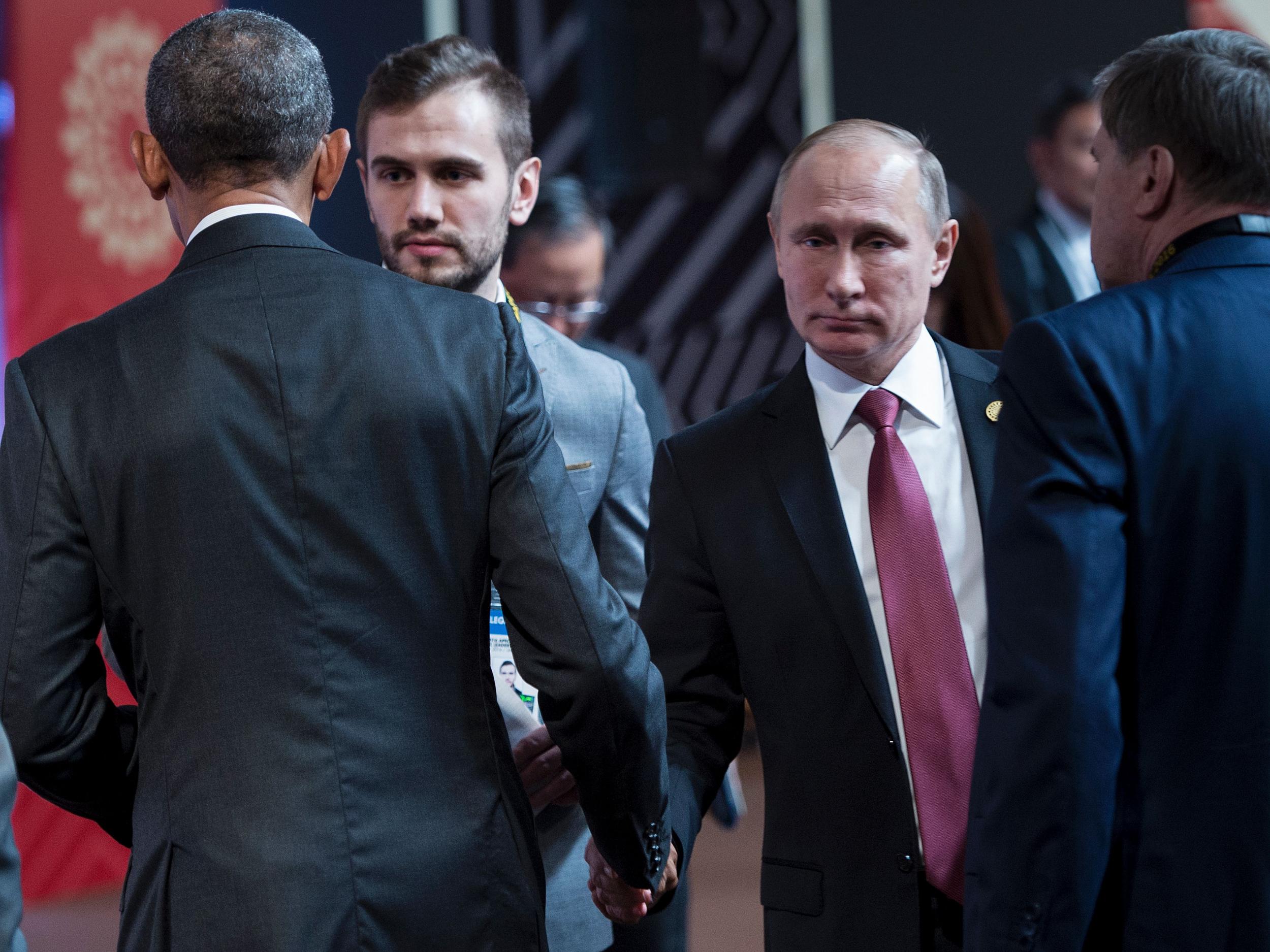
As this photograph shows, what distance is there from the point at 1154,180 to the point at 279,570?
1020mm

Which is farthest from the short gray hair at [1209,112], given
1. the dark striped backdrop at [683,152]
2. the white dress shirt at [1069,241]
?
the dark striped backdrop at [683,152]

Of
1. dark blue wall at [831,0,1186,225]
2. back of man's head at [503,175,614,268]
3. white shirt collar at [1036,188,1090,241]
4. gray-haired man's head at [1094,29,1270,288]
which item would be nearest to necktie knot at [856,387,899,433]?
gray-haired man's head at [1094,29,1270,288]

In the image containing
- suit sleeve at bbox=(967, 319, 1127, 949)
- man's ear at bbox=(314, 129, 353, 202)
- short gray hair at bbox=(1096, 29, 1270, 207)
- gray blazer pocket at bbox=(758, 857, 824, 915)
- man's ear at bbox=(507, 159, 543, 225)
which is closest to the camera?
suit sleeve at bbox=(967, 319, 1127, 949)

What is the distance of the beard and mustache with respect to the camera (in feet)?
7.16

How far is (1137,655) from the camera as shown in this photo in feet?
4.72

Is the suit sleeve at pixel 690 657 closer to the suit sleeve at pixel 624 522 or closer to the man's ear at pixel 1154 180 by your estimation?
the suit sleeve at pixel 624 522

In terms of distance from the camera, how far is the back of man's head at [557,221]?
3.47 metres

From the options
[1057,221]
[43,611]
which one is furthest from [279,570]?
[1057,221]

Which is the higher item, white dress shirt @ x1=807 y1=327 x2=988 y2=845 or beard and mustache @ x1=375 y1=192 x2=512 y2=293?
beard and mustache @ x1=375 y1=192 x2=512 y2=293

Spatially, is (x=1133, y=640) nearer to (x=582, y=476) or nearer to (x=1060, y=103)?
(x=582, y=476)

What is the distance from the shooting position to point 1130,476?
143cm

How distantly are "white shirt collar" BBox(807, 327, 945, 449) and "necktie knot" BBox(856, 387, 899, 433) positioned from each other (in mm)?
11

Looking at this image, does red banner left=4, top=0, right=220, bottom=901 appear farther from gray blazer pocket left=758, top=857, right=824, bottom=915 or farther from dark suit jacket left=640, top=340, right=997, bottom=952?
gray blazer pocket left=758, top=857, right=824, bottom=915

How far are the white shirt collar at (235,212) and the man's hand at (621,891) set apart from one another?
846mm
